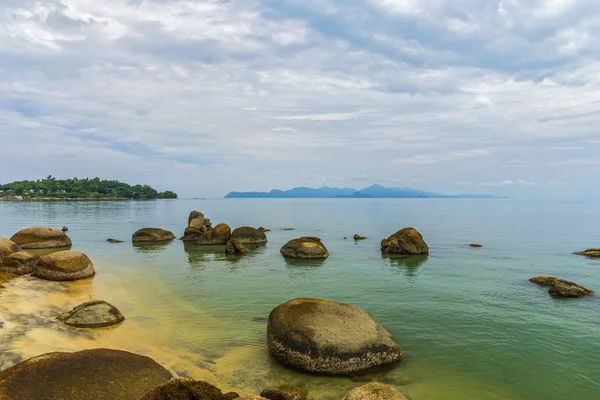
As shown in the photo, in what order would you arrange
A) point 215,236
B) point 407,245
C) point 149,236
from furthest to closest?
point 149,236
point 215,236
point 407,245

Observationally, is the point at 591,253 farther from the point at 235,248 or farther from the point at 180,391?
the point at 180,391

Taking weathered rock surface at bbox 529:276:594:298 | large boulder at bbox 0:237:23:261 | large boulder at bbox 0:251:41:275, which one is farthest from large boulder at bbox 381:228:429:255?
large boulder at bbox 0:237:23:261

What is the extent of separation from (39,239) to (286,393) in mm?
37243

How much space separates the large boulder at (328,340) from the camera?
36.6 feet

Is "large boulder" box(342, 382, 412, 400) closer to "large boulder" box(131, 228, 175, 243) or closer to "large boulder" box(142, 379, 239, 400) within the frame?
"large boulder" box(142, 379, 239, 400)

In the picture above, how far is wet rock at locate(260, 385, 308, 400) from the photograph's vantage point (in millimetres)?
9070

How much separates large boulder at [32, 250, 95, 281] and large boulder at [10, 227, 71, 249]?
646 inches

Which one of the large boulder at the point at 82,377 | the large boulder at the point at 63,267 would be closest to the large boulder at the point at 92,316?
the large boulder at the point at 82,377

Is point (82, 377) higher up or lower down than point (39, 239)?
higher up

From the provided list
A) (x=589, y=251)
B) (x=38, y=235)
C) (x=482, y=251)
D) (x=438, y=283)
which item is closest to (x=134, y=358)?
(x=438, y=283)

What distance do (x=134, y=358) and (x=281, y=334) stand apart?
451 centimetres

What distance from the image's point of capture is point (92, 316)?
14789mm

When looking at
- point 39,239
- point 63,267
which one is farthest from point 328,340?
point 39,239

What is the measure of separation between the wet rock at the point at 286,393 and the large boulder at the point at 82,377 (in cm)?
249
